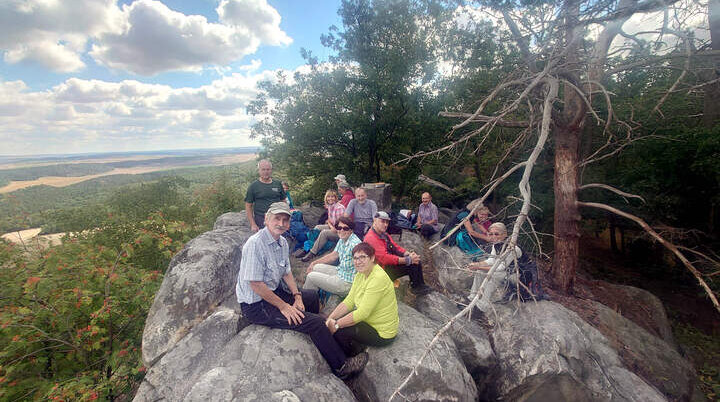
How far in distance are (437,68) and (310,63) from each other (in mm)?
5177

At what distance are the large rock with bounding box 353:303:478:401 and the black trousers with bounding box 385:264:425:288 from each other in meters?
1.28

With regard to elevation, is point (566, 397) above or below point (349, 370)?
below

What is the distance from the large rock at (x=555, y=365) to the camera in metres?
4.26

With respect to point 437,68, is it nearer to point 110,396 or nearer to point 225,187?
point 225,187

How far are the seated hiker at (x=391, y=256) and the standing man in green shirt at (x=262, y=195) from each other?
8.32ft

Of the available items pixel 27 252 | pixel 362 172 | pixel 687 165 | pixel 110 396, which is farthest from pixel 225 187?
pixel 687 165

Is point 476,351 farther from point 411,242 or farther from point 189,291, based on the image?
point 189,291

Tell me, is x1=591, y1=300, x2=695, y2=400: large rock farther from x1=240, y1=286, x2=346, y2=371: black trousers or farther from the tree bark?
x1=240, y1=286, x2=346, y2=371: black trousers

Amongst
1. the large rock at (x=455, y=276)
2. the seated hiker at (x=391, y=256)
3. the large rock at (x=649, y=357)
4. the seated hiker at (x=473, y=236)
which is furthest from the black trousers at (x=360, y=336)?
the large rock at (x=649, y=357)

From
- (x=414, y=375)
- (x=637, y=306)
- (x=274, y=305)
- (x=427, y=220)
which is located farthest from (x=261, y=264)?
(x=637, y=306)

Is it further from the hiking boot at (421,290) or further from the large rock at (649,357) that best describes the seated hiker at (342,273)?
the large rock at (649,357)

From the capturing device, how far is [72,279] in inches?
213

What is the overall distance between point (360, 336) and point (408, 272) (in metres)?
1.97

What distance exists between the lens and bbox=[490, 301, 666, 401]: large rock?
426cm
